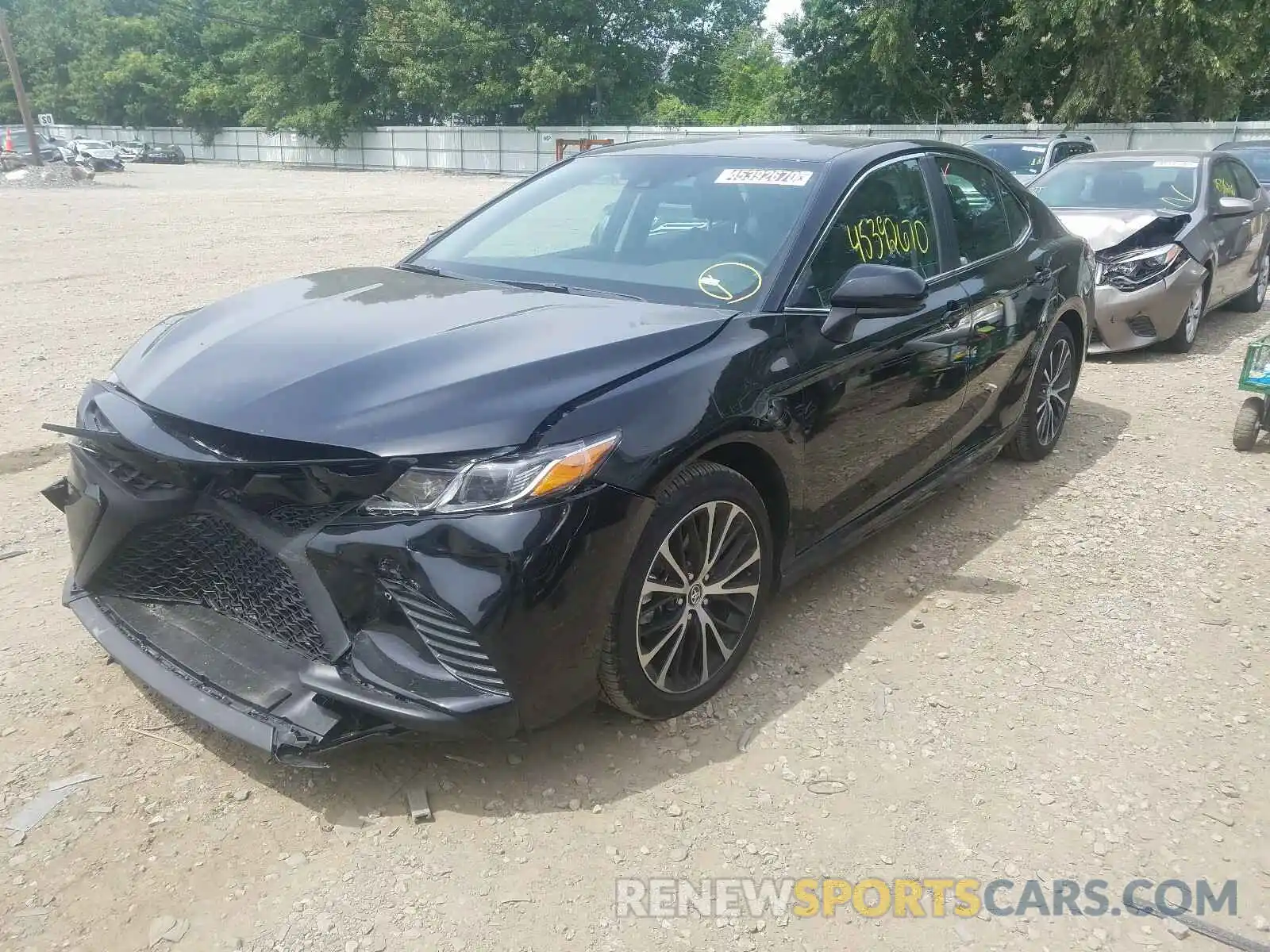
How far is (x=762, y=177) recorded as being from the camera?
3.59 metres

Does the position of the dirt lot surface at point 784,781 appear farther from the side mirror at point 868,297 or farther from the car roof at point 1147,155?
the car roof at point 1147,155

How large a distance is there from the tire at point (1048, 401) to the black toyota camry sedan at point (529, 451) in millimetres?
1264

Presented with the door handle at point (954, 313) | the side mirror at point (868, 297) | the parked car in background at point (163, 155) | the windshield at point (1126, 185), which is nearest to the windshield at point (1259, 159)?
the windshield at point (1126, 185)

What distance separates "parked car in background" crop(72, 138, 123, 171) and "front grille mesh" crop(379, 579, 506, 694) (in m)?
41.9

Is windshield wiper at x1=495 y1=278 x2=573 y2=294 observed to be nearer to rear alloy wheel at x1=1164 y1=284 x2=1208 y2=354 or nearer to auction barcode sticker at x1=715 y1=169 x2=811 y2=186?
auction barcode sticker at x1=715 y1=169 x2=811 y2=186

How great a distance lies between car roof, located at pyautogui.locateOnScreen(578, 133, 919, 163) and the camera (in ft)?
12.2

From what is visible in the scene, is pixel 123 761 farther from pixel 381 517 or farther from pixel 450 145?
pixel 450 145

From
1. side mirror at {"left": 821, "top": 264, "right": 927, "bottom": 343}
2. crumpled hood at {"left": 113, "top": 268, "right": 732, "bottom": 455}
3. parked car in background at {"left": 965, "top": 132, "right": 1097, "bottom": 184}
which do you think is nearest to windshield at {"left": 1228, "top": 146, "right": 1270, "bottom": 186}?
parked car in background at {"left": 965, "top": 132, "right": 1097, "bottom": 184}

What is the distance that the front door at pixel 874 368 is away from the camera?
126 inches

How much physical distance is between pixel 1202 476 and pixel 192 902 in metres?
5.07

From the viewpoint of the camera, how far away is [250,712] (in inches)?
94.7

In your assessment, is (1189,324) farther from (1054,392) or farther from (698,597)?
(698,597)

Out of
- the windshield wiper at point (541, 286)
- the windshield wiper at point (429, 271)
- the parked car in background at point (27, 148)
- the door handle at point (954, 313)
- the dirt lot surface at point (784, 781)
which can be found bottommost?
the dirt lot surface at point (784, 781)

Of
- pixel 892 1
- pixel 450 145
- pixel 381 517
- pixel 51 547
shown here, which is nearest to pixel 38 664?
pixel 51 547
